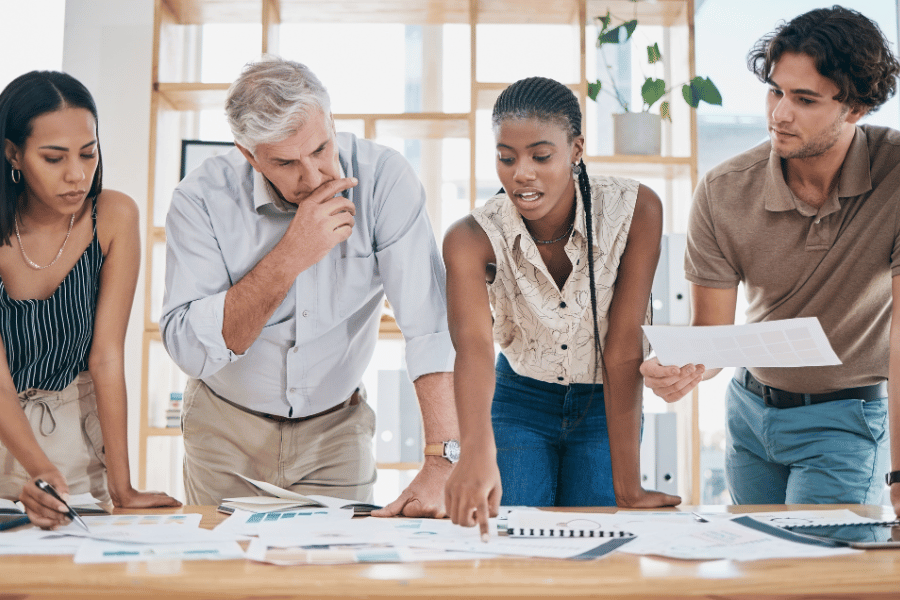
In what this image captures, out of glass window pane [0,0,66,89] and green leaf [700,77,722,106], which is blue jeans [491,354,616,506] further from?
glass window pane [0,0,66,89]

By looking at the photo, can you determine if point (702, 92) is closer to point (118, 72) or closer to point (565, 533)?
point (565, 533)

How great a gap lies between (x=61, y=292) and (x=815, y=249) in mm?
1504

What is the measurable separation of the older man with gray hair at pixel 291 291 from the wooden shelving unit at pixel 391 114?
1.31 m

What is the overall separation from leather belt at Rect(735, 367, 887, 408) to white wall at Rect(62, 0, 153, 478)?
8.47ft

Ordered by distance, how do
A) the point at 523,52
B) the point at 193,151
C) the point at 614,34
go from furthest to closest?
the point at 523,52 → the point at 193,151 → the point at 614,34

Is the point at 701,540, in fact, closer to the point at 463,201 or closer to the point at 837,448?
the point at 837,448

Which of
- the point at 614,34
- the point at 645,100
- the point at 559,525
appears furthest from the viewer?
the point at 645,100

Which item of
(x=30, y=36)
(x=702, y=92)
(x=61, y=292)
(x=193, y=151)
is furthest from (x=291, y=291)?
(x=30, y=36)

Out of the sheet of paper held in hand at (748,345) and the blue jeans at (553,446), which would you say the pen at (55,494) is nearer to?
the blue jeans at (553,446)

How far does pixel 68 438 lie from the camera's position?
149 centimetres

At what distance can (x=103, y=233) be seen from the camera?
1.56 m

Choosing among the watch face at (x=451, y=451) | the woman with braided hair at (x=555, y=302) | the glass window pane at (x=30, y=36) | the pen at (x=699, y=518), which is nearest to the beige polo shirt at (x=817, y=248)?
the woman with braided hair at (x=555, y=302)

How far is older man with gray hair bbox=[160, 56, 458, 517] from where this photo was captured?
4.62 feet

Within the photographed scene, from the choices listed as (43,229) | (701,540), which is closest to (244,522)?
(701,540)
